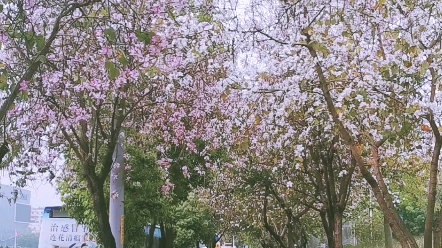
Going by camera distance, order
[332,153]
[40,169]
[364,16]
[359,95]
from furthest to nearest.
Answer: [332,153] → [40,169] → [364,16] → [359,95]

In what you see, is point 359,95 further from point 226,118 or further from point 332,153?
point 332,153

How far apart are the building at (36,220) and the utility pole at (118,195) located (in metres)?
8.61

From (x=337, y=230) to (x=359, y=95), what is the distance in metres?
5.96

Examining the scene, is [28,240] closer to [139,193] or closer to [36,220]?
[36,220]

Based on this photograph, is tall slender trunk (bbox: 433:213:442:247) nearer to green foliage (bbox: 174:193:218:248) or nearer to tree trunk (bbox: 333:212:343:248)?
tree trunk (bbox: 333:212:343:248)

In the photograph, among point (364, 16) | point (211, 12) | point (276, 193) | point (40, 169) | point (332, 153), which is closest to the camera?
point (364, 16)

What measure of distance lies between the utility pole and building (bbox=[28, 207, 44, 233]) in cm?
861

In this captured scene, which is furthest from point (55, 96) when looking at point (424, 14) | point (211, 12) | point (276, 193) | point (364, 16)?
point (276, 193)

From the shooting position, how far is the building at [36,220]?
17.4 m

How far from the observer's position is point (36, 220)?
58.5 ft

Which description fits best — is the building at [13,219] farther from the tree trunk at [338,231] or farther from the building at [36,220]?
the tree trunk at [338,231]

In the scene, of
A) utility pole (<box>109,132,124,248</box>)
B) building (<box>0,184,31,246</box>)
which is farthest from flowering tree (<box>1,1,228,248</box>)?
building (<box>0,184,31,246</box>)

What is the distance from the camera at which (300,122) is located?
10211 millimetres

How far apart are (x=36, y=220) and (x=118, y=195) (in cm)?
961
